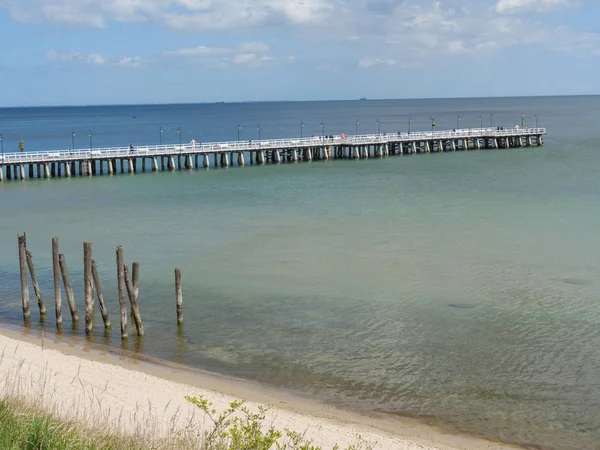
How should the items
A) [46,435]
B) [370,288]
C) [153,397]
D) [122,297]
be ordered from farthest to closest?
[370,288], [122,297], [153,397], [46,435]

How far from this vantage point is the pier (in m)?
60.6

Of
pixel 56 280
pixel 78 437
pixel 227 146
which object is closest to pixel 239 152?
pixel 227 146

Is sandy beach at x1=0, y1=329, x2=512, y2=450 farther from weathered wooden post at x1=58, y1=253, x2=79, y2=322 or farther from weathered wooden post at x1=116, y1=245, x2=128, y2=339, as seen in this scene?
weathered wooden post at x1=58, y1=253, x2=79, y2=322

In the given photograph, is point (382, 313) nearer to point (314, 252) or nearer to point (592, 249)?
point (314, 252)

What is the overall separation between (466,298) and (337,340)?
610cm

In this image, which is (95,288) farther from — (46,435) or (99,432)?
(46,435)

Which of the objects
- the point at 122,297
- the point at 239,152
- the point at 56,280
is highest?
the point at 239,152

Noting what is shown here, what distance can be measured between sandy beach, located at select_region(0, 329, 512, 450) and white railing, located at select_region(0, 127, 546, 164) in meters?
43.1

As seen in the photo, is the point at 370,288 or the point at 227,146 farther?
the point at 227,146

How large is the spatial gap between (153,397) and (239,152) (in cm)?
5445

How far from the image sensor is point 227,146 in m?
66.5

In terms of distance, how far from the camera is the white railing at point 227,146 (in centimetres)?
6009

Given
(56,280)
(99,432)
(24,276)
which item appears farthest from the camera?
(24,276)

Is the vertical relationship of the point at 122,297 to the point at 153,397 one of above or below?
above
